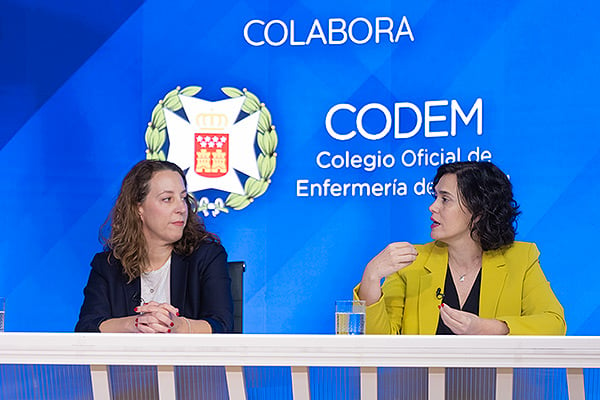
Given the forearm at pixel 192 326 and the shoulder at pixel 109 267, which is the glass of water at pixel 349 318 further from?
the shoulder at pixel 109 267

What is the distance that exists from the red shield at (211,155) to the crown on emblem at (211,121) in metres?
0.04

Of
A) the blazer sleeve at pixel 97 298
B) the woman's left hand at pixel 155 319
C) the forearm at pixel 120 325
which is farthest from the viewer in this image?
the blazer sleeve at pixel 97 298

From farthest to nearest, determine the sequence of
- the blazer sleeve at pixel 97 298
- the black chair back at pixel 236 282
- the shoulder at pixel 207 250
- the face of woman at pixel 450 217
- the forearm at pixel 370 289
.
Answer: the black chair back at pixel 236 282 → the shoulder at pixel 207 250 → the face of woman at pixel 450 217 → the blazer sleeve at pixel 97 298 → the forearm at pixel 370 289

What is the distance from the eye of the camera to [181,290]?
2.40 metres

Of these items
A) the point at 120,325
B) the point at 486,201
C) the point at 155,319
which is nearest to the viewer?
the point at 155,319

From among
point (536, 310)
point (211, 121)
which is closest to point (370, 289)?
point (536, 310)

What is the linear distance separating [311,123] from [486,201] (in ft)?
6.49

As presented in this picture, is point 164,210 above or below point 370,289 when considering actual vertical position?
above

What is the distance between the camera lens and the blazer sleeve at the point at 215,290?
231 cm

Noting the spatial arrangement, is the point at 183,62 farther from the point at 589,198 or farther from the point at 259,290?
the point at 589,198

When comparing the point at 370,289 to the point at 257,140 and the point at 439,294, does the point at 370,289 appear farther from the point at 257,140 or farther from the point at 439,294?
the point at 257,140

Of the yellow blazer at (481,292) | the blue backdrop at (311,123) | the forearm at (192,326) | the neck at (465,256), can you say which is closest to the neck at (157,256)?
the forearm at (192,326)

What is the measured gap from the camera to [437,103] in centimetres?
415

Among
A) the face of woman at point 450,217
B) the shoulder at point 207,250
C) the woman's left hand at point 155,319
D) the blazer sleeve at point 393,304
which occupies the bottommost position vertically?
the woman's left hand at point 155,319
